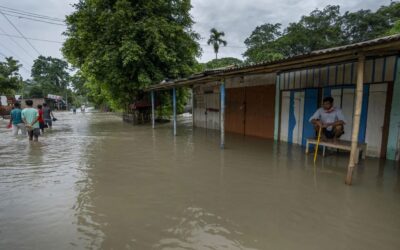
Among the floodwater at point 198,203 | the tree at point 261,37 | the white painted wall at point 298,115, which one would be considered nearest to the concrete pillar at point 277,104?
the white painted wall at point 298,115

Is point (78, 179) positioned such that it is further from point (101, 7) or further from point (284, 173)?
point (101, 7)

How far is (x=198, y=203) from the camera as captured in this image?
4.00 metres

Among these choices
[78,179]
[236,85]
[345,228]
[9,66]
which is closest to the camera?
[345,228]

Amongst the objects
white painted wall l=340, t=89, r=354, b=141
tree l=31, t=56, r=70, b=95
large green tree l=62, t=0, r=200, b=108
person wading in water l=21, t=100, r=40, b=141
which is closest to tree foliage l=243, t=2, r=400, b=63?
large green tree l=62, t=0, r=200, b=108

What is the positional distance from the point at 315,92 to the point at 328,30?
27.9m

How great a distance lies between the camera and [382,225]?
10.6 feet

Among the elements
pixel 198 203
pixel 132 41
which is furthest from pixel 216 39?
pixel 198 203

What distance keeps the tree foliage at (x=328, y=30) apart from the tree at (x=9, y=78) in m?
27.5

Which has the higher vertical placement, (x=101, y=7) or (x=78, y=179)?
(x=101, y=7)

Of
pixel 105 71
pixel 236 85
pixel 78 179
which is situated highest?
pixel 105 71

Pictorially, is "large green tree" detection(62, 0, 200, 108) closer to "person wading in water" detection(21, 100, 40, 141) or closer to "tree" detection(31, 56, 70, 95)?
"person wading in water" detection(21, 100, 40, 141)

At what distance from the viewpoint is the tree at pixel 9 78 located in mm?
26906

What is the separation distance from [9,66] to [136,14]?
2559 cm

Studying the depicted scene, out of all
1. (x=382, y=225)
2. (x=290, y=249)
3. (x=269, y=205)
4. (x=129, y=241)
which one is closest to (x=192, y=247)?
(x=129, y=241)
